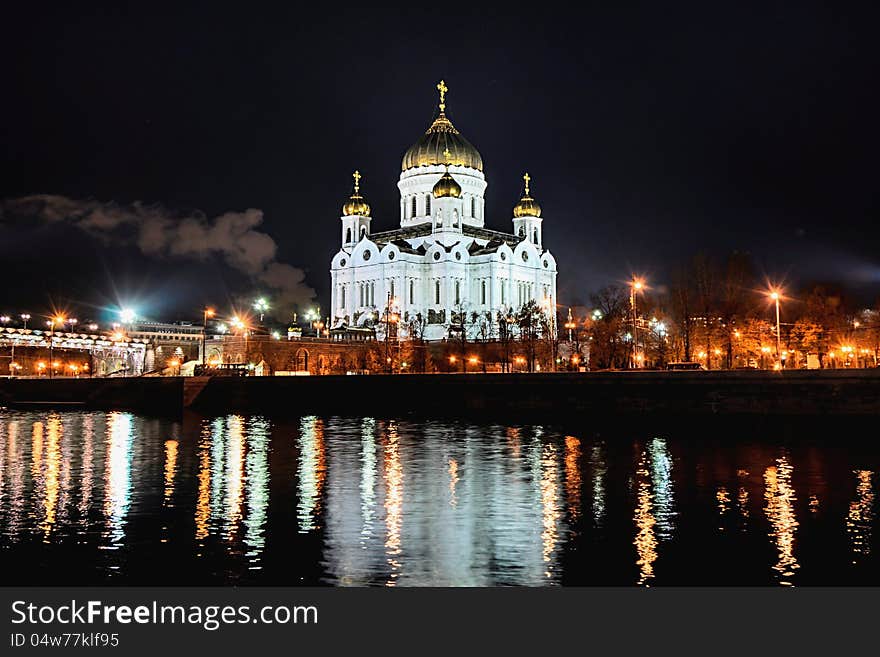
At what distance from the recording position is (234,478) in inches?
959

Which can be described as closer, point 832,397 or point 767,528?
point 767,528

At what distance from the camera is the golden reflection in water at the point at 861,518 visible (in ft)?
49.0

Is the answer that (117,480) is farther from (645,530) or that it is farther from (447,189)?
(447,189)

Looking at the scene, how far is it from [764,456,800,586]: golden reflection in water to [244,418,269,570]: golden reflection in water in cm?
733

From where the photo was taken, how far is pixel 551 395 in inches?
1809

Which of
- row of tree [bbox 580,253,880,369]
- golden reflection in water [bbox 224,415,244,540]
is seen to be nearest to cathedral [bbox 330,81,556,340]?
row of tree [bbox 580,253,880,369]

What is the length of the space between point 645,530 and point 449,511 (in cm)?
395

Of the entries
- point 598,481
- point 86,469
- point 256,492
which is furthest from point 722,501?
point 86,469

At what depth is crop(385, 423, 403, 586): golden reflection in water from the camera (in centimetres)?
1425

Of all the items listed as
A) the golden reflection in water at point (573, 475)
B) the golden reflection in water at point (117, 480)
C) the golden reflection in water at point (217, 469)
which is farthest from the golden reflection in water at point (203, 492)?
the golden reflection in water at point (573, 475)

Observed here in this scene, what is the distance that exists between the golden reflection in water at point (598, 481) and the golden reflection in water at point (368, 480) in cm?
399
